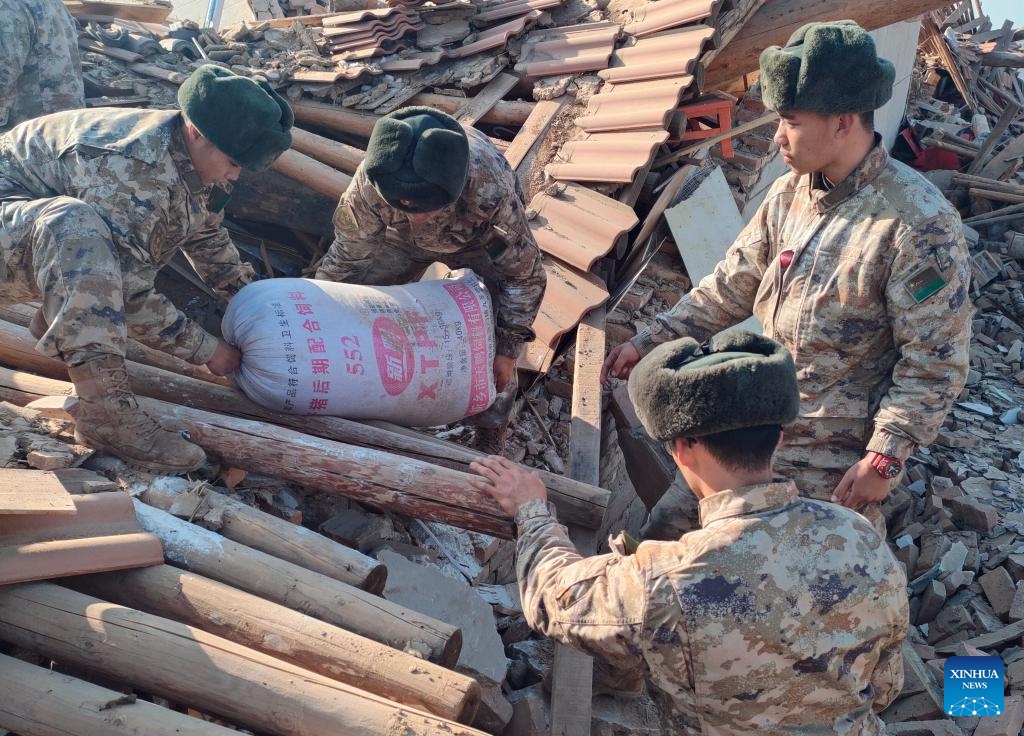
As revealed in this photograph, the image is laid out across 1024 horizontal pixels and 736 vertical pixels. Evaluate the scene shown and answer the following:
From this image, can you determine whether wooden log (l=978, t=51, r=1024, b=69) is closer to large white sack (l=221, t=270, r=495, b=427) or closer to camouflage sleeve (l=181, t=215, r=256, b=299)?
large white sack (l=221, t=270, r=495, b=427)

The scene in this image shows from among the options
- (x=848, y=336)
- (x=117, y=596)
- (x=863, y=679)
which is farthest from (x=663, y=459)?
(x=117, y=596)

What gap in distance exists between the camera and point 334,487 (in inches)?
130

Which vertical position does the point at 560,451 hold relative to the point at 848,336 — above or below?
below

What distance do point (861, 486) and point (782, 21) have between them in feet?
15.8

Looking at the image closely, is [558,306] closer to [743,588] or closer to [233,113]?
[233,113]

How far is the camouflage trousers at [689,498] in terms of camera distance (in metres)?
3.15

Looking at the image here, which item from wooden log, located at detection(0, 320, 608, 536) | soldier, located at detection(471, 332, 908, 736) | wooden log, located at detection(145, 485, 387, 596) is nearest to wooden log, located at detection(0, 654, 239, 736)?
wooden log, located at detection(145, 485, 387, 596)

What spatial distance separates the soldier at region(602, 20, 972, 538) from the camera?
2.75m

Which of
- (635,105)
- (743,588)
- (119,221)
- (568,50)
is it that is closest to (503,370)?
(119,221)

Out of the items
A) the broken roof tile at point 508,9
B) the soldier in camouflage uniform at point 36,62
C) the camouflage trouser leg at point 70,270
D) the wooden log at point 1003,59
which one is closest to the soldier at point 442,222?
the camouflage trouser leg at point 70,270

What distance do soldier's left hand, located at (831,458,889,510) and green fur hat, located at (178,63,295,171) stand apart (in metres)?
2.45

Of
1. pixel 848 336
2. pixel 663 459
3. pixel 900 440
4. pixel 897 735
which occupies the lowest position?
pixel 897 735

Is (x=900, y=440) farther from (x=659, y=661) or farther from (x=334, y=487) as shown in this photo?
(x=334, y=487)

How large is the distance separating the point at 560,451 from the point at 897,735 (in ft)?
7.23
